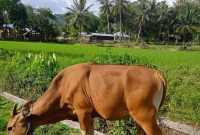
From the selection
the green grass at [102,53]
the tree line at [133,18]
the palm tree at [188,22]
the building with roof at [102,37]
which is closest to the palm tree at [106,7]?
the tree line at [133,18]

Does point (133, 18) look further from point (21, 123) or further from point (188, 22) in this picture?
point (21, 123)

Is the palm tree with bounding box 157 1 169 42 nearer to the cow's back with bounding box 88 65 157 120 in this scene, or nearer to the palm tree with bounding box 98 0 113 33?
the palm tree with bounding box 98 0 113 33

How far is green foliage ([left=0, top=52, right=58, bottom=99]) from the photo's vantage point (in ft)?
35.1

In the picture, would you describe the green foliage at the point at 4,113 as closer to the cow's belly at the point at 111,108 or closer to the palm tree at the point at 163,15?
the cow's belly at the point at 111,108

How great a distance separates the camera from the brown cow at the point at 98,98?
528 centimetres

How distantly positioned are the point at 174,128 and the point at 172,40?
278ft

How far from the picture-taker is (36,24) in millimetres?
84312

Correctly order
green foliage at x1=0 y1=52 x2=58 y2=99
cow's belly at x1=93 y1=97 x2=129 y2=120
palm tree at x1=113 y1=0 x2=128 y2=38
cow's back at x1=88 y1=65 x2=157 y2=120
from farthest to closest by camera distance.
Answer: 1. palm tree at x1=113 y1=0 x2=128 y2=38
2. green foliage at x1=0 y1=52 x2=58 y2=99
3. cow's belly at x1=93 y1=97 x2=129 y2=120
4. cow's back at x1=88 y1=65 x2=157 y2=120

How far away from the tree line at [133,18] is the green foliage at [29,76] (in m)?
66.3

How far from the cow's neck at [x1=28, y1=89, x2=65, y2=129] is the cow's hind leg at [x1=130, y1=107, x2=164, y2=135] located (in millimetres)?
1328

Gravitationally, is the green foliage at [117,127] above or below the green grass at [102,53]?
above

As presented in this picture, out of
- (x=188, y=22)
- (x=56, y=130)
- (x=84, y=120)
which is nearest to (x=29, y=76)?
(x=56, y=130)

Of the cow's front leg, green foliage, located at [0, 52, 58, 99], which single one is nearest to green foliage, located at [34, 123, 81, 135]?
green foliage, located at [0, 52, 58, 99]

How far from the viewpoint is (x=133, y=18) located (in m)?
85.2
